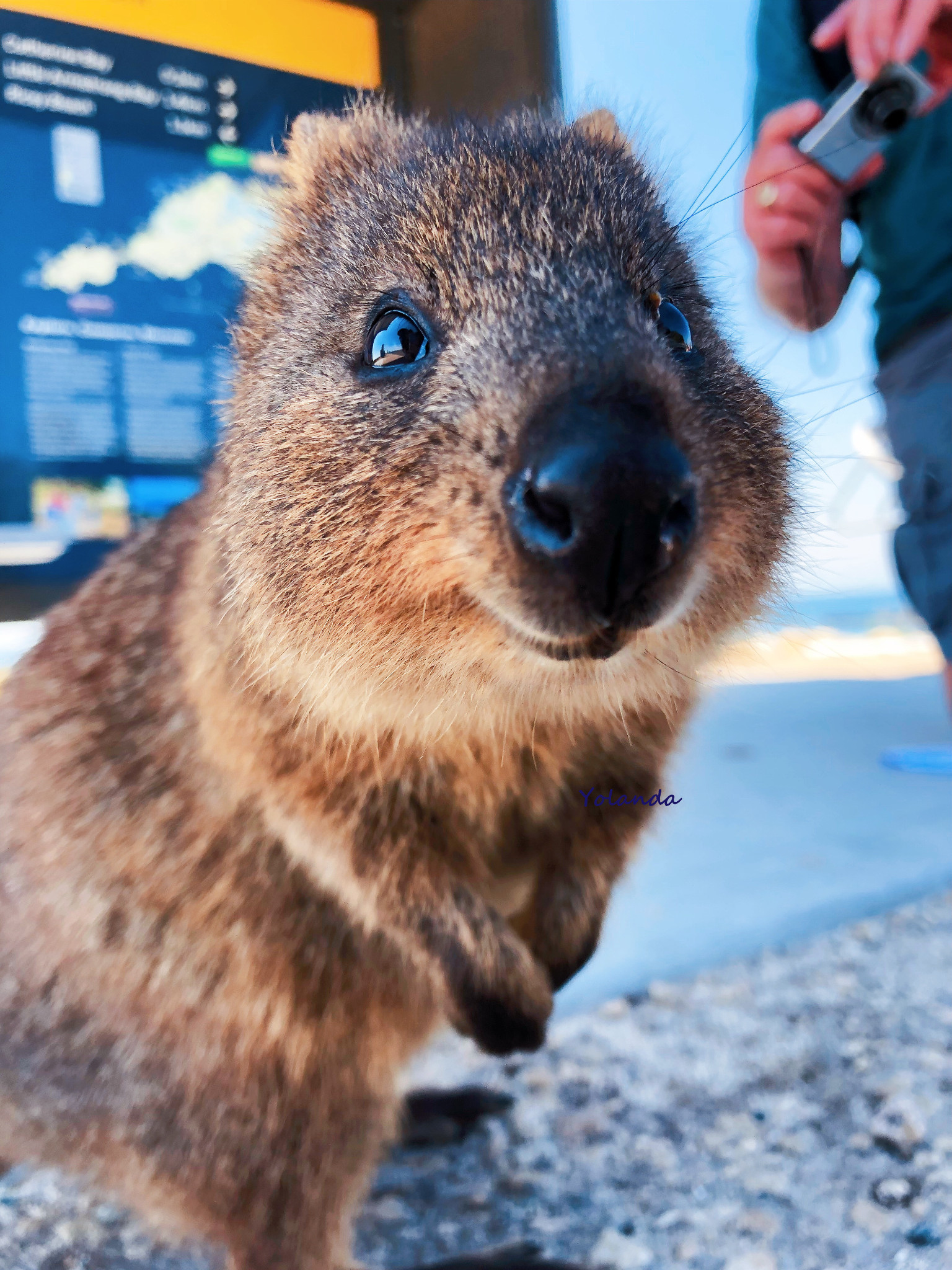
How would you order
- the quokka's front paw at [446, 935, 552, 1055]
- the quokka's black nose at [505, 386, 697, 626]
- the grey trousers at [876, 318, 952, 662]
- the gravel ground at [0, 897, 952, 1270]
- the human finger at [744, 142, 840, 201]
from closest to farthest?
the quokka's black nose at [505, 386, 697, 626] → the quokka's front paw at [446, 935, 552, 1055] → the human finger at [744, 142, 840, 201] → the gravel ground at [0, 897, 952, 1270] → the grey trousers at [876, 318, 952, 662]

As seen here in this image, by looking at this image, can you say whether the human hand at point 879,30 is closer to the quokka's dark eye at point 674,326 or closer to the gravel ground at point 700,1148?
the quokka's dark eye at point 674,326

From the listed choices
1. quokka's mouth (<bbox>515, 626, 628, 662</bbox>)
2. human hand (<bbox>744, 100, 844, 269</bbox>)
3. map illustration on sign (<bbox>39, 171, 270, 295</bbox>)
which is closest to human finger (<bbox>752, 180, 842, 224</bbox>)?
human hand (<bbox>744, 100, 844, 269</bbox>)

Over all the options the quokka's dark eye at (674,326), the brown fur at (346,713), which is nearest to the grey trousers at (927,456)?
the brown fur at (346,713)

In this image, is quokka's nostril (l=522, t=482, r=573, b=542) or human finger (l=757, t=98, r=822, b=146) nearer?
quokka's nostril (l=522, t=482, r=573, b=542)

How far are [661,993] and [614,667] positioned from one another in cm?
152

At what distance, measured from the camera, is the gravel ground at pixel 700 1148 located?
1.41m

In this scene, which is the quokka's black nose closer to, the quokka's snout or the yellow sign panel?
the quokka's snout

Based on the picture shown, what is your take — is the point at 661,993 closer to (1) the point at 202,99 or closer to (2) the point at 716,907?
(2) the point at 716,907

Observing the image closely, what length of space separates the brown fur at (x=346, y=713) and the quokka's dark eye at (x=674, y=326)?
4 cm

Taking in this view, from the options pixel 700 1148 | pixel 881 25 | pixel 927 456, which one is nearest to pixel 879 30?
pixel 881 25

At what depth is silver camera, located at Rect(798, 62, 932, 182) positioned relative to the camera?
1.25 meters

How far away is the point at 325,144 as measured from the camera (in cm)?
138

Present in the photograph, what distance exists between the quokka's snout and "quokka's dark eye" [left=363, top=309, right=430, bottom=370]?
1.09 feet

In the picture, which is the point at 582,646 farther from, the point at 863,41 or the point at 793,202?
the point at 863,41
